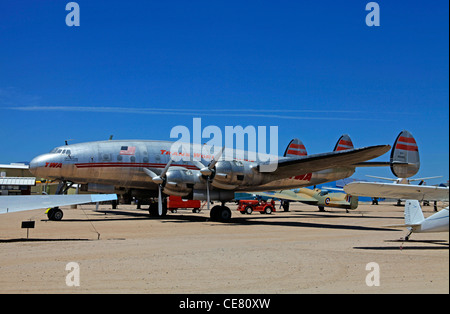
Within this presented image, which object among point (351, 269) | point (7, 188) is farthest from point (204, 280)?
point (7, 188)

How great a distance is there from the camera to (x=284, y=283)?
6.74 meters

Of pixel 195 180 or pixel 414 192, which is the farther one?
pixel 195 180

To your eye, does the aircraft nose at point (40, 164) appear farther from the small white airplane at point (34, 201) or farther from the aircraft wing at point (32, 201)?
the aircraft wing at point (32, 201)

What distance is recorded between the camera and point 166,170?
22.5 m

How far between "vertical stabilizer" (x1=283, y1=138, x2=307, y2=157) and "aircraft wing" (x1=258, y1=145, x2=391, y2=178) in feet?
13.2

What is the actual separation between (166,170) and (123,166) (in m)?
3.22

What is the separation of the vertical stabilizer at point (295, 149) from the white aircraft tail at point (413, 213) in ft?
47.5

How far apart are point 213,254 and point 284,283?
385cm

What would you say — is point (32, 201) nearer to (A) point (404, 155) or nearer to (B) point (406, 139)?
(A) point (404, 155)

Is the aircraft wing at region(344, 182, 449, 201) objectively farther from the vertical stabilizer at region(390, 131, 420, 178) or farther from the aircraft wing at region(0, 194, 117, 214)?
the vertical stabilizer at region(390, 131, 420, 178)

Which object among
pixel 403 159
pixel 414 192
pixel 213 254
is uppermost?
pixel 403 159

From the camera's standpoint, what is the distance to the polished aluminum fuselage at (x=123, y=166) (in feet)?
74.2

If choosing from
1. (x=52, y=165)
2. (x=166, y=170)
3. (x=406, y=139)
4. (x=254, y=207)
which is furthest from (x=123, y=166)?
(x=406, y=139)
